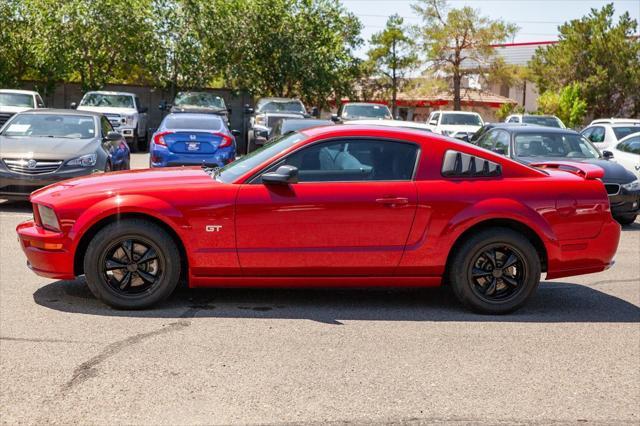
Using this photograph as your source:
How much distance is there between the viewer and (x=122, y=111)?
28.4 metres

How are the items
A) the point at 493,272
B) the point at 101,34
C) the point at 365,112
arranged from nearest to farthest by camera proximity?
the point at 493,272
the point at 365,112
the point at 101,34

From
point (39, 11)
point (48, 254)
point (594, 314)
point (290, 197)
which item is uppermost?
point (39, 11)

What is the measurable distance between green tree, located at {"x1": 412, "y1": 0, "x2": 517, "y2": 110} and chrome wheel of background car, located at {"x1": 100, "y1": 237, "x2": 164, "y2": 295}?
46992mm

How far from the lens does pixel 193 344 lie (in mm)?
5941

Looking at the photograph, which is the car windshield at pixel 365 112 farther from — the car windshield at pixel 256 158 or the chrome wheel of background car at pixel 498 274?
the chrome wheel of background car at pixel 498 274

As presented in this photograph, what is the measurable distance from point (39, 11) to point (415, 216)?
110 ft

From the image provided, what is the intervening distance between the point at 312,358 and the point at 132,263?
1855 millimetres

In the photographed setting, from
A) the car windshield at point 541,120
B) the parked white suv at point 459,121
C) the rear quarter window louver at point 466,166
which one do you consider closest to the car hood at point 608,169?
the rear quarter window louver at point 466,166

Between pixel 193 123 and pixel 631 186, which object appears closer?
pixel 631 186

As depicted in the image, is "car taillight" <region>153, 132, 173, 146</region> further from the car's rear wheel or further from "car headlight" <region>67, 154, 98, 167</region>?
the car's rear wheel

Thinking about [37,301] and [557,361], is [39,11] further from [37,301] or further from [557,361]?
[557,361]

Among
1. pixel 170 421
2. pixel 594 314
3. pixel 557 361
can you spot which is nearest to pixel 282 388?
pixel 170 421

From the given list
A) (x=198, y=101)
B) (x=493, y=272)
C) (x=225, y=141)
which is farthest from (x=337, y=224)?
(x=198, y=101)

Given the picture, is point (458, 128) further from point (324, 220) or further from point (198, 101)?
point (324, 220)
